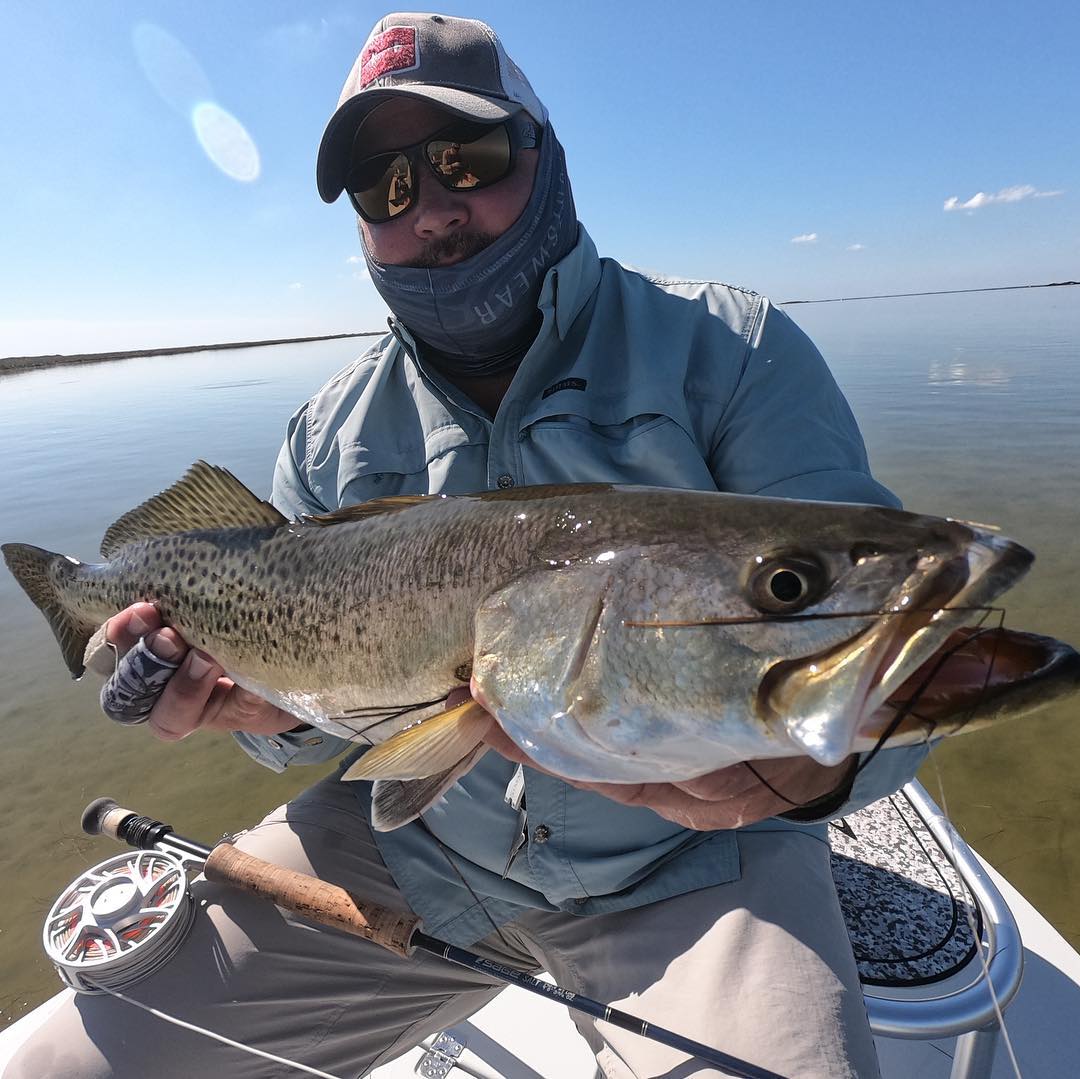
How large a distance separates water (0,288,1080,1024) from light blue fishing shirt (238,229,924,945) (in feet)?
3.31

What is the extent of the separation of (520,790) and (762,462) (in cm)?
144

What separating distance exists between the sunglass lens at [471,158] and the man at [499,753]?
1cm

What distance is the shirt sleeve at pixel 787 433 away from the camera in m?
2.23

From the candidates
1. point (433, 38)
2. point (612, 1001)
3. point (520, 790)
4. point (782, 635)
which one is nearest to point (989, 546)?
point (782, 635)

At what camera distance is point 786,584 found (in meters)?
1.38

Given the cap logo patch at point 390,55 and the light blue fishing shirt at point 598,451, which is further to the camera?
the cap logo patch at point 390,55

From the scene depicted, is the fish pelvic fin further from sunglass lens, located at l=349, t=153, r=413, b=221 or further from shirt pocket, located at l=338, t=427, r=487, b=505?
sunglass lens, located at l=349, t=153, r=413, b=221

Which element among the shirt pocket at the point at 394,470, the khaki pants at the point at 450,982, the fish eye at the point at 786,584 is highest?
the fish eye at the point at 786,584

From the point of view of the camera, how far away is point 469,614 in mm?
1864

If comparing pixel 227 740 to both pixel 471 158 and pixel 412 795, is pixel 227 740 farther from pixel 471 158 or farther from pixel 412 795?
pixel 471 158

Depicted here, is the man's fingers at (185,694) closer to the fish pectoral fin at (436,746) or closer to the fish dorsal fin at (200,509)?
the fish dorsal fin at (200,509)

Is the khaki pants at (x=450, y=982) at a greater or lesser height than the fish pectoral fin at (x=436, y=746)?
lesser

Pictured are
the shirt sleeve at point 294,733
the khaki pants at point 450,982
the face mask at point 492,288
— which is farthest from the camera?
the shirt sleeve at point 294,733

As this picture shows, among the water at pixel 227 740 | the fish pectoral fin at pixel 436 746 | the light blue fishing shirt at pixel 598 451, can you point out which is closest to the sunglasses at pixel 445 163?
the light blue fishing shirt at pixel 598 451
